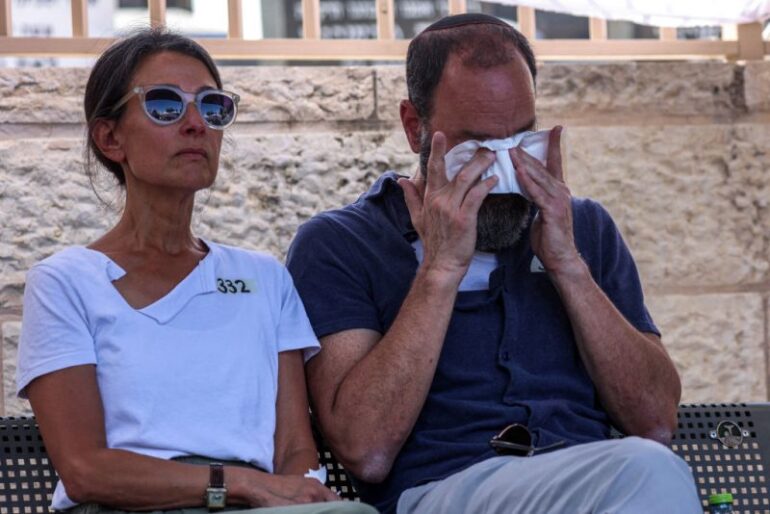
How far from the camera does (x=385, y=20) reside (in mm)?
4918

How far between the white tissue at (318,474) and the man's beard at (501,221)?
A: 0.64 metres

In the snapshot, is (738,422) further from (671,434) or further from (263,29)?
(263,29)

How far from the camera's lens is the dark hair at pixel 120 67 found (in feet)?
11.0

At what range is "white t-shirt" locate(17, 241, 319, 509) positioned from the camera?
3053 millimetres

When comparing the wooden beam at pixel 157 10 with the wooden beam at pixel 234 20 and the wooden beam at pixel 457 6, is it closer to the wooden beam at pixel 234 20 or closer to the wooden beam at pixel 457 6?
the wooden beam at pixel 234 20

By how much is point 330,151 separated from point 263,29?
0.72 metres

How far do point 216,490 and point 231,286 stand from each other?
0.54 metres

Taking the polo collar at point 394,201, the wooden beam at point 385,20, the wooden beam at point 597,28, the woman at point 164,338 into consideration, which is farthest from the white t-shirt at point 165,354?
the wooden beam at point 597,28

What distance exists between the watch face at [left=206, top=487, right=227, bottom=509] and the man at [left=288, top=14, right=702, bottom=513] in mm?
370

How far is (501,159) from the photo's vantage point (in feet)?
11.1

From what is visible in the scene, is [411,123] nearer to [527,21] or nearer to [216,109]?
[216,109]

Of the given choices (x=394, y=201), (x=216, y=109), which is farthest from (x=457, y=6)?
(x=216, y=109)

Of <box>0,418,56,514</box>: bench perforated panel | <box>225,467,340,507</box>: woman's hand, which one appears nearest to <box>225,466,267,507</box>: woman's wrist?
<box>225,467,340,507</box>: woman's hand

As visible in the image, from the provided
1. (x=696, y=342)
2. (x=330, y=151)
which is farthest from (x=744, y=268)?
(x=330, y=151)
